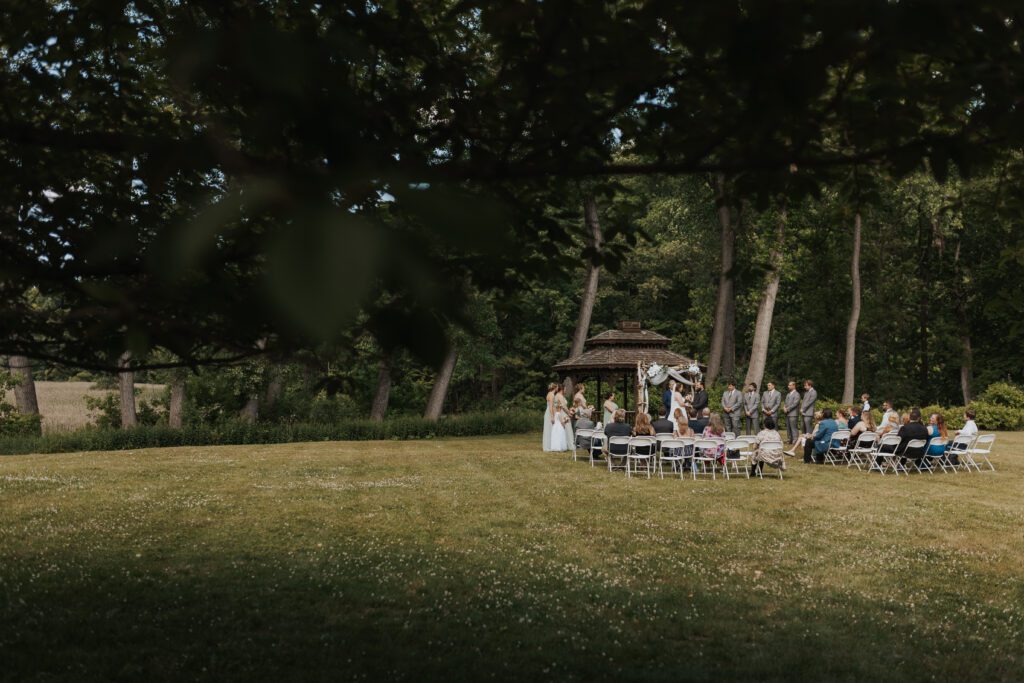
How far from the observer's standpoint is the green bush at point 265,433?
25.1 m

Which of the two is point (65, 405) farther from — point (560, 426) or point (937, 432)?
point (937, 432)

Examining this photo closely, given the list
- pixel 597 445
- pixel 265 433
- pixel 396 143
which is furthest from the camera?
pixel 265 433

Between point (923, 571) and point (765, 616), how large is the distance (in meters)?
2.65

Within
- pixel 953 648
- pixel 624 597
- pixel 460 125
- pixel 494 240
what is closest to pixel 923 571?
pixel 953 648

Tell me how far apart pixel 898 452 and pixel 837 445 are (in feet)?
8.18

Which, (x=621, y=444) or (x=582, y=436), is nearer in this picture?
(x=621, y=444)

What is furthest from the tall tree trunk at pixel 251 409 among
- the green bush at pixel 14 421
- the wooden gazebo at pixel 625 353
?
the wooden gazebo at pixel 625 353

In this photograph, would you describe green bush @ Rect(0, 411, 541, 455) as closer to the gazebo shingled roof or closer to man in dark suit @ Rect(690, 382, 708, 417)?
the gazebo shingled roof

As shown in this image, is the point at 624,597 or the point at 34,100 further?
the point at 624,597

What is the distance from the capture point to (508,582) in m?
8.12

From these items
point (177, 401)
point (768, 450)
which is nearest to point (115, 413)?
point (177, 401)

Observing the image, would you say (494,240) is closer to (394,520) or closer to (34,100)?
(34,100)

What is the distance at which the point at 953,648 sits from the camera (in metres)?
6.41

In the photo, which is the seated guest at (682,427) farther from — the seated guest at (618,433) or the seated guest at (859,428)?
the seated guest at (859,428)
